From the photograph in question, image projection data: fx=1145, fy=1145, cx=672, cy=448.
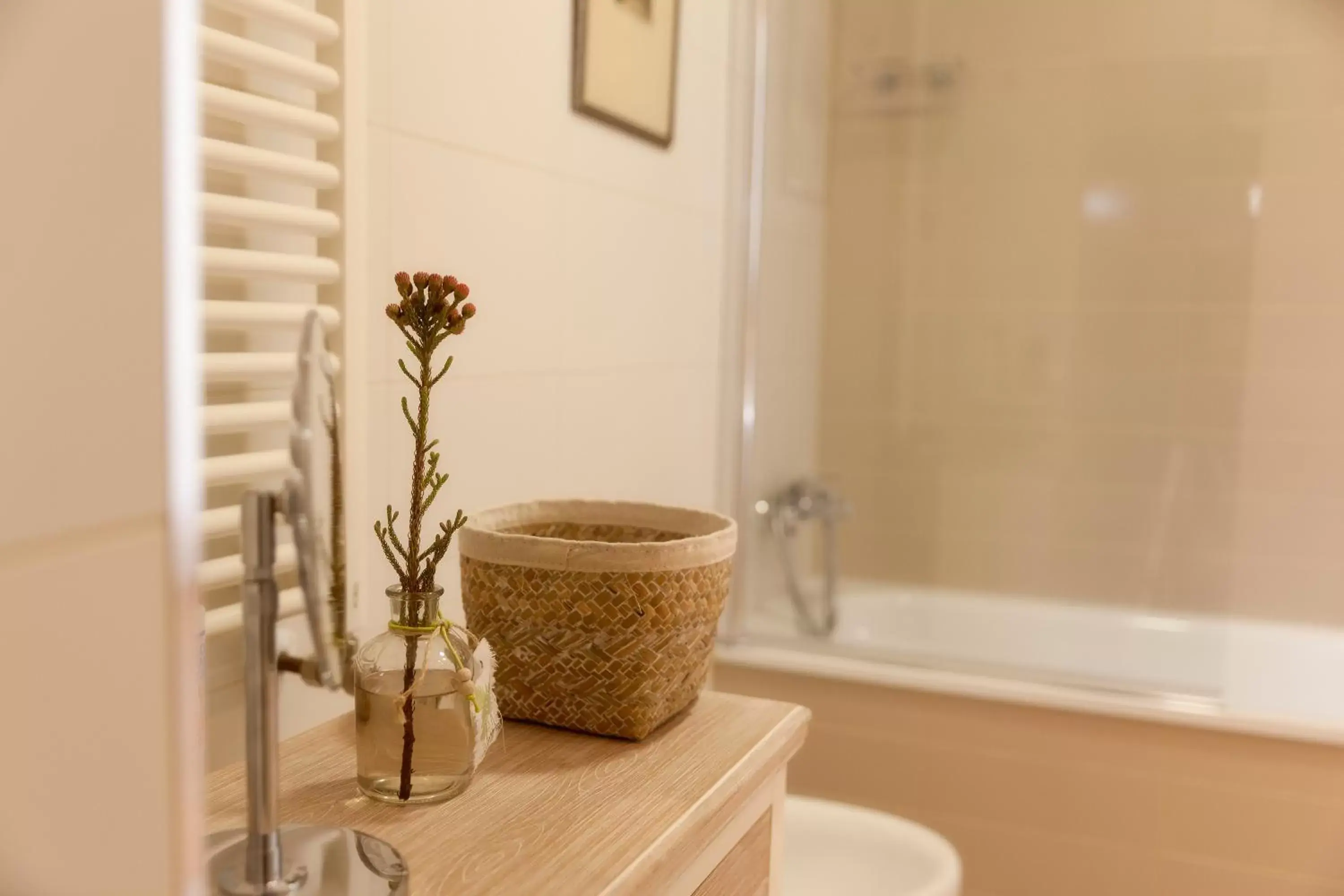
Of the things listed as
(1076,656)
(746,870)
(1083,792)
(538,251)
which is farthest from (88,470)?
(1076,656)

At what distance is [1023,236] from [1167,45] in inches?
18.7

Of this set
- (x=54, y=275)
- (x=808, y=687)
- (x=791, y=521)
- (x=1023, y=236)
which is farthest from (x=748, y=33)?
(x=54, y=275)

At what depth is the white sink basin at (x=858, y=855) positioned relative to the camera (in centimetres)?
144

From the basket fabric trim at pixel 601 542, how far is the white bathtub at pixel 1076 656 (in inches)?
41.1

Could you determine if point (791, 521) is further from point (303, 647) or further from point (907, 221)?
point (303, 647)

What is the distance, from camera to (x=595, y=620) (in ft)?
2.98

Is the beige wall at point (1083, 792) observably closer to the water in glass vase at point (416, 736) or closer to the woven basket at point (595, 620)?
the woven basket at point (595, 620)

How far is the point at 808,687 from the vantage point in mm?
2078

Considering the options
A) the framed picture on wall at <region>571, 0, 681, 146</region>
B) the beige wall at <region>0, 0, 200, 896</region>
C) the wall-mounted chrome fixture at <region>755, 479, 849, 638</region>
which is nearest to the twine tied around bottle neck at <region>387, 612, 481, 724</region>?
Answer: the beige wall at <region>0, 0, 200, 896</region>

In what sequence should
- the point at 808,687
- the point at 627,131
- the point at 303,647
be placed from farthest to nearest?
1. the point at 808,687
2. the point at 627,131
3. the point at 303,647

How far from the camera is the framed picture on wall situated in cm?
154

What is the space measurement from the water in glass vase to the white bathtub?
4.30 ft

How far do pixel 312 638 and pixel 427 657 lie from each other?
237 millimetres

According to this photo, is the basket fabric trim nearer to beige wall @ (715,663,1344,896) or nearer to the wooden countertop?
the wooden countertop
